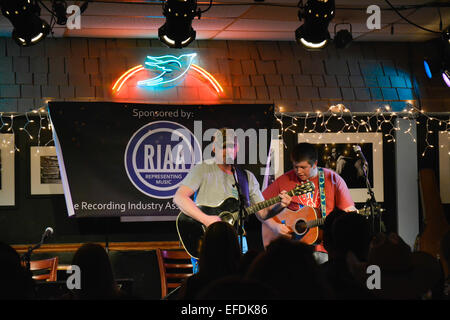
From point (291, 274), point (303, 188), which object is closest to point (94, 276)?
point (291, 274)

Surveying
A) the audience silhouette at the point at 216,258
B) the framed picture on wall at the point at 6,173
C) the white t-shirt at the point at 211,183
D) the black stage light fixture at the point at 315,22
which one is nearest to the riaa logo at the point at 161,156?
the white t-shirt at the point at 211,183

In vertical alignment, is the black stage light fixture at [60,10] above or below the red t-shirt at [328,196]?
above

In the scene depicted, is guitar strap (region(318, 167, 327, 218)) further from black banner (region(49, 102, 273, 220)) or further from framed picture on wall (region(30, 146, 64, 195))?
framed picture on wall (region(30, 146, 64, 195))

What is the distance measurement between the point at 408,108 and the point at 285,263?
579 cm

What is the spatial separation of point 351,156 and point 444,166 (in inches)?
51.3

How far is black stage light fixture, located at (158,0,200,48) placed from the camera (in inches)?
206

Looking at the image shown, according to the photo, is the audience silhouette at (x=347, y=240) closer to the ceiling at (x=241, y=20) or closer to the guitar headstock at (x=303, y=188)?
the guitar headstock at (x=303, y=188)

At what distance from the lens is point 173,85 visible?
7145 millimetres

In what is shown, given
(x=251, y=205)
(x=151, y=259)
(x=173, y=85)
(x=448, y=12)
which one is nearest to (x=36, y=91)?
(x=173, y=85)

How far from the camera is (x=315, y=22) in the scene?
5523 millimetres

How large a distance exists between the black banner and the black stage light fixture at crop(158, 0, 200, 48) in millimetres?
1402

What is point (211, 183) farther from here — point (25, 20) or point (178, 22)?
point (25, 20)

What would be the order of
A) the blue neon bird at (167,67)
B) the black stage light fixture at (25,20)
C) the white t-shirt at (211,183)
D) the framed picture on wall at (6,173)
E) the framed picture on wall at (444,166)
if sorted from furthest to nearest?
the framed picture on wall at (444,166)
the blue neon bird at (167,67)
the framed picture on wall at (6,173)
the white t-shirt at (211,183)
the black stage light fixture at (25,20)

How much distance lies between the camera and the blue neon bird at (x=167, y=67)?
7.03 metres
